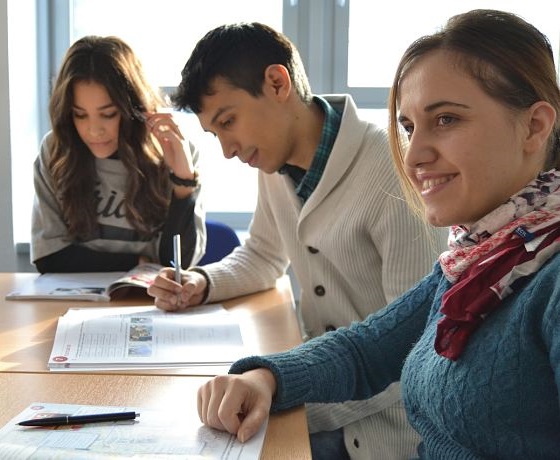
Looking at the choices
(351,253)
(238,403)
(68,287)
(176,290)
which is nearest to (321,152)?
(351,253)

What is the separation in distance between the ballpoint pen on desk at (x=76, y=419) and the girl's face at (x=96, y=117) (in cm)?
126

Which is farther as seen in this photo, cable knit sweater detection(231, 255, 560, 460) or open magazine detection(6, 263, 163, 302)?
open magazine detection(6, 263, 163, 302)

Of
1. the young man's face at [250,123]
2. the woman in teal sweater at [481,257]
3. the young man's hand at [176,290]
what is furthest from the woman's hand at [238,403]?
the young man's face at [250,123]

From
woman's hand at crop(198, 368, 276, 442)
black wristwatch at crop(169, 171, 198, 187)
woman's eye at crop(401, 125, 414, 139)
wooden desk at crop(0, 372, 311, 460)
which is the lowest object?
wooden desk at crop(0, 372, 311, 460)

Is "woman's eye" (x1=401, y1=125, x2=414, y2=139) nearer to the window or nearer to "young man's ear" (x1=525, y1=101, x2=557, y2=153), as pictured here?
"young man's ear" (x1=525, y1=101, x2=557, y2=153)

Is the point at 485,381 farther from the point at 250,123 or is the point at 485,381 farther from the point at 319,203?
the point at 250,123

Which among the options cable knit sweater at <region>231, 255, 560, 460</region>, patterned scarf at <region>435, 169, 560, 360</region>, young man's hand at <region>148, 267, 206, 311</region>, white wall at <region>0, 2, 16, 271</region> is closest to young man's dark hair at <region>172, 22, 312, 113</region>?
young man's hand at <region>148, 267, 206, 311</region>

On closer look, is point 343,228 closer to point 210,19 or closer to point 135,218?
point 135,218

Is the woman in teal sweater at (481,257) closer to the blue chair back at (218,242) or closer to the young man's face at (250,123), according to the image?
the young man's face at (250,123)

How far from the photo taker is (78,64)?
2213mm

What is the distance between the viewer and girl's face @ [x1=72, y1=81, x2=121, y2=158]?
2197 millimetres

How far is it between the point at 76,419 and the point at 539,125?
68 centimetres

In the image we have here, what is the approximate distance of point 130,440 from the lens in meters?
1.01

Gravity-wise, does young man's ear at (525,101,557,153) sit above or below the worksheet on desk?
above
